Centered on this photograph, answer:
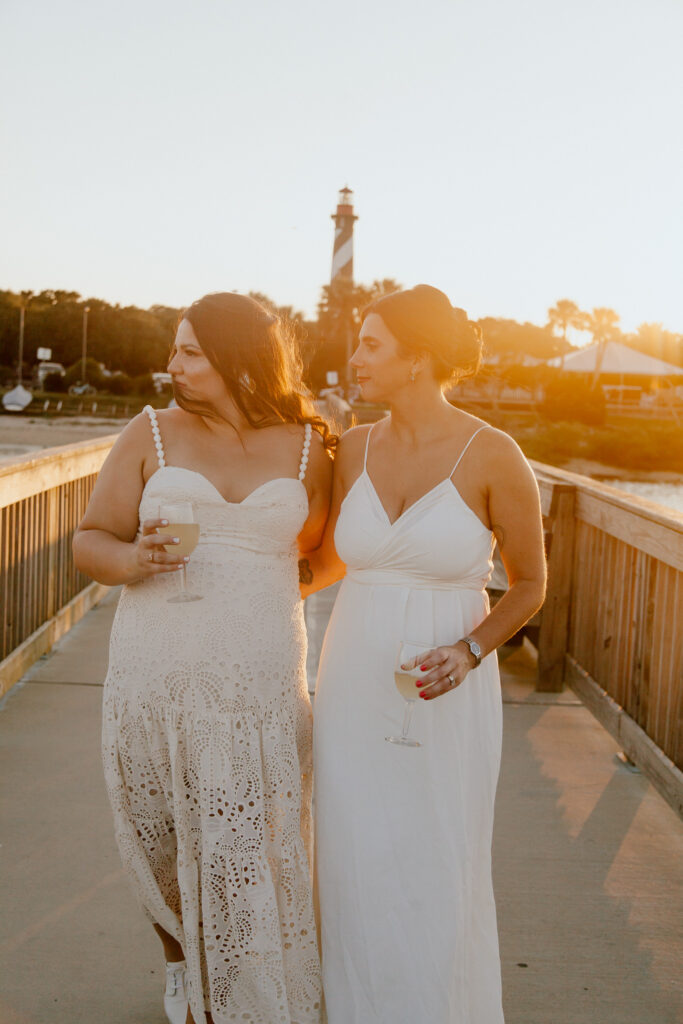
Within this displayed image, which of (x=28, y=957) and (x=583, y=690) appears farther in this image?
(x=583, y=690)

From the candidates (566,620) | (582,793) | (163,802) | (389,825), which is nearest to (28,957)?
(163,802)

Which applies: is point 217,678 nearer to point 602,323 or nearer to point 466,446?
point 466,446

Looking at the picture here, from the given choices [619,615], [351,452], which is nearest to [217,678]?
[351,452]

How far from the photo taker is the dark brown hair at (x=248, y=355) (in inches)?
96.6

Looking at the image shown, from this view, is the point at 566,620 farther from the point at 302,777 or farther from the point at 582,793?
the point at 302,777

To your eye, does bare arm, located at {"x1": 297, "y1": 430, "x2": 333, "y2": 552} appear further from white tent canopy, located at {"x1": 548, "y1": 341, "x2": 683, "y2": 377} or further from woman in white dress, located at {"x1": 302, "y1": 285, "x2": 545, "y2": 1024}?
white tent canopy, located at {"x1": 548, "y1": 341, "x2": 683, "y2": 377}

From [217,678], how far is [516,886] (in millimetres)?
1719

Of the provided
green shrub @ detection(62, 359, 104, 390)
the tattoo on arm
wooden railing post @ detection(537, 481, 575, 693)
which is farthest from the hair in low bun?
green shrub @ detection(62, 359, 104, 390)

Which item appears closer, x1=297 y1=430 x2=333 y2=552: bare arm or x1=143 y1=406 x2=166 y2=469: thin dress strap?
x1=143 y1=406 x2=166 y2=469: thin dress strap

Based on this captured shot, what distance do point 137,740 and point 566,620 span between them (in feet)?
12.6

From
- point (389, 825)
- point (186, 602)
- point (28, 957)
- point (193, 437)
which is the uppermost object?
point (193, 437)

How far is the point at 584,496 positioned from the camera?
5688 mm

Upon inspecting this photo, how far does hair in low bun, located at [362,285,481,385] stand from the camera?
260cm

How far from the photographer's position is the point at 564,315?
287ft
